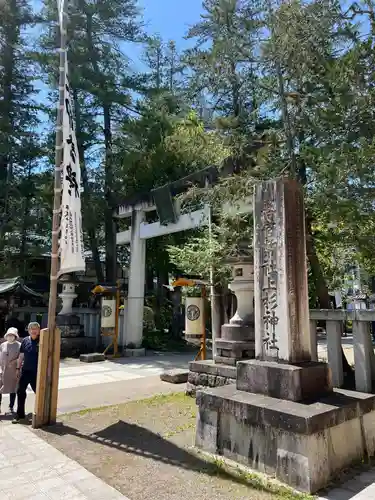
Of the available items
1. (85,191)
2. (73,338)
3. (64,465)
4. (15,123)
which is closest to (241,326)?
(64,465)

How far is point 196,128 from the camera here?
12.3 metres

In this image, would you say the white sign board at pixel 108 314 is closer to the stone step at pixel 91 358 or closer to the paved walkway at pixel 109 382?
the stone step at pixel 91 358

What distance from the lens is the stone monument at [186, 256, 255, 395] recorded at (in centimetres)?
663

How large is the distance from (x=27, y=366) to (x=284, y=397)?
12.5ft

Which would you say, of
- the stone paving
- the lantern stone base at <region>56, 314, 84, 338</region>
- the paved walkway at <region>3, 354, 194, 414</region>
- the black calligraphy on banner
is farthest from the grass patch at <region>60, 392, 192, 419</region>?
Answer: the lantern stone base at <region>56, 314, 84, 338</region>

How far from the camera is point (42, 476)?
3.76 metres

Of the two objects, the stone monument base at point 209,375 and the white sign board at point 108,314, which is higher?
the white sign board at point 108,314

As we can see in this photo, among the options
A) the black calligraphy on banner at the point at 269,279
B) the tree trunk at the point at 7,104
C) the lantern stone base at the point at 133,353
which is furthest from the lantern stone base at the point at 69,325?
the black calligraphy on banner at the point at 269,279

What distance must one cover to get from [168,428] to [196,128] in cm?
947

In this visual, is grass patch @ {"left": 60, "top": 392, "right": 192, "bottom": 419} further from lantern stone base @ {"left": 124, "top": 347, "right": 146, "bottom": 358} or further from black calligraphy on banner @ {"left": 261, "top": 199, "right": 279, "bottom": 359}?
lantern stone base @ {"left": 124, "top": 347, "right": 146, "bottom": 358}

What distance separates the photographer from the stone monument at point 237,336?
6633mm

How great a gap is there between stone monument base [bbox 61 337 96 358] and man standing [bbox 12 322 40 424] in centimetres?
772

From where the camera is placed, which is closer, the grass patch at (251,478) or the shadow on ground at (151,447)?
the grass patch at (251,478)

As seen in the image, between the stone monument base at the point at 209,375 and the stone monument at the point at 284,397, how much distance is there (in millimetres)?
1772
